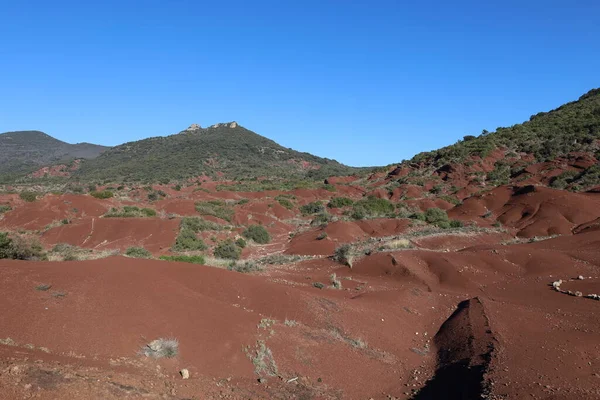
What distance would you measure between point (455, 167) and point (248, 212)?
2808 cm

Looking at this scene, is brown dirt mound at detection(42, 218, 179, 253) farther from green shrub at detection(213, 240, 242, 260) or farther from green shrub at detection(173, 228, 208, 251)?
green shrub at detection(213, 240, 242, 260)

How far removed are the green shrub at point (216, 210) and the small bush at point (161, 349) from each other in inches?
1073

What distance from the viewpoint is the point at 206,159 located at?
9875 centimetres

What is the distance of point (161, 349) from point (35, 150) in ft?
568

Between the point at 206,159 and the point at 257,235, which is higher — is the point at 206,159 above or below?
above

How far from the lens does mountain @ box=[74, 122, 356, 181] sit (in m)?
86.6

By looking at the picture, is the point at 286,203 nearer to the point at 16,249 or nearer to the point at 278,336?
the point at 16,249

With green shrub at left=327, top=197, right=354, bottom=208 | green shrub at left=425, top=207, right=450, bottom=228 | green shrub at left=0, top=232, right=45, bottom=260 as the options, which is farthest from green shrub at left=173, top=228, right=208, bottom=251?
green shrub at left=327, top=197, right=354, bottom=208

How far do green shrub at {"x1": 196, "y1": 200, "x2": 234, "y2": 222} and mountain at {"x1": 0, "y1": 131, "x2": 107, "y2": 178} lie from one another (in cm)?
10515

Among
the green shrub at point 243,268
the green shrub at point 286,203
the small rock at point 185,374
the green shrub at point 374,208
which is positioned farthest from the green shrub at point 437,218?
the small rock at point 185,374

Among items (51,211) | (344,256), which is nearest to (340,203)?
(344,256)

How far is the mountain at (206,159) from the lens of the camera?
86562 mm

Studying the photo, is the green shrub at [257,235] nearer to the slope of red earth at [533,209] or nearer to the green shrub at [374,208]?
the green shrub at [374,208]

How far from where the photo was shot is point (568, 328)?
33.7ft
